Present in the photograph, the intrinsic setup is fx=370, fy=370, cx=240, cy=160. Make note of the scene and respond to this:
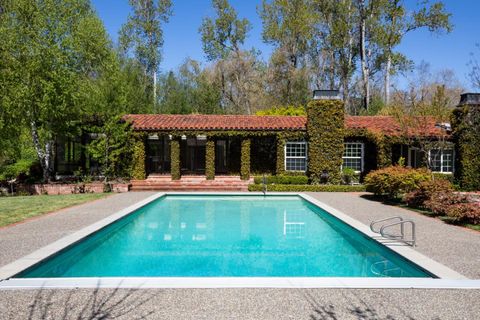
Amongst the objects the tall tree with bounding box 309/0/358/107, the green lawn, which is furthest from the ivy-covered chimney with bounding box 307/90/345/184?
the tall tree with bounding box 309/0/358/107

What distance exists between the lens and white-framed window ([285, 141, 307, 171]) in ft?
77.4

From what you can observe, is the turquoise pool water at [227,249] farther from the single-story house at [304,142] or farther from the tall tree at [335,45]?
the tall tree at [335,45]

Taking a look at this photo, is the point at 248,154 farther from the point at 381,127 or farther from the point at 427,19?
the point at 427,19

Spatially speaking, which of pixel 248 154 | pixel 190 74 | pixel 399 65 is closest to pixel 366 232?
pixel 248 154

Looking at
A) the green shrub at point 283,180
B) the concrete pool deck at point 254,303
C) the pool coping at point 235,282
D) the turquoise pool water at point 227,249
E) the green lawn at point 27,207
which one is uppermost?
the green shrub at point 283,180

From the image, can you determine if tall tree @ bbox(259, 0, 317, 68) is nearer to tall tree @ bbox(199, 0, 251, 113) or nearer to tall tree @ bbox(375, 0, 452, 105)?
tall tree @ bbox(199, 0, 251, 113)

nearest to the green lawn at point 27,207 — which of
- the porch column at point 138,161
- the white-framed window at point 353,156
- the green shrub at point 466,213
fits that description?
the porch column at point 138,161

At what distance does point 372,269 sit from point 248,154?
16.4 meters

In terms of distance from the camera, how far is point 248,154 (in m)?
23.3

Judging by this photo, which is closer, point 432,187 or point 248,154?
point 432,187

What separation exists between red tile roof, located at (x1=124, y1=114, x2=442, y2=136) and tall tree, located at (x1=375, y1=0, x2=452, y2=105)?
1161cm

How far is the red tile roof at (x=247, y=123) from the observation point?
22.9 meters

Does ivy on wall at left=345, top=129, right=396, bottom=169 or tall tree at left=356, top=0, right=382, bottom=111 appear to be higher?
tall tree at left=356, top=0, right=382, bottom=111

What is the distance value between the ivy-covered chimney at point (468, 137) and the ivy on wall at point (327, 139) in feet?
21.2
